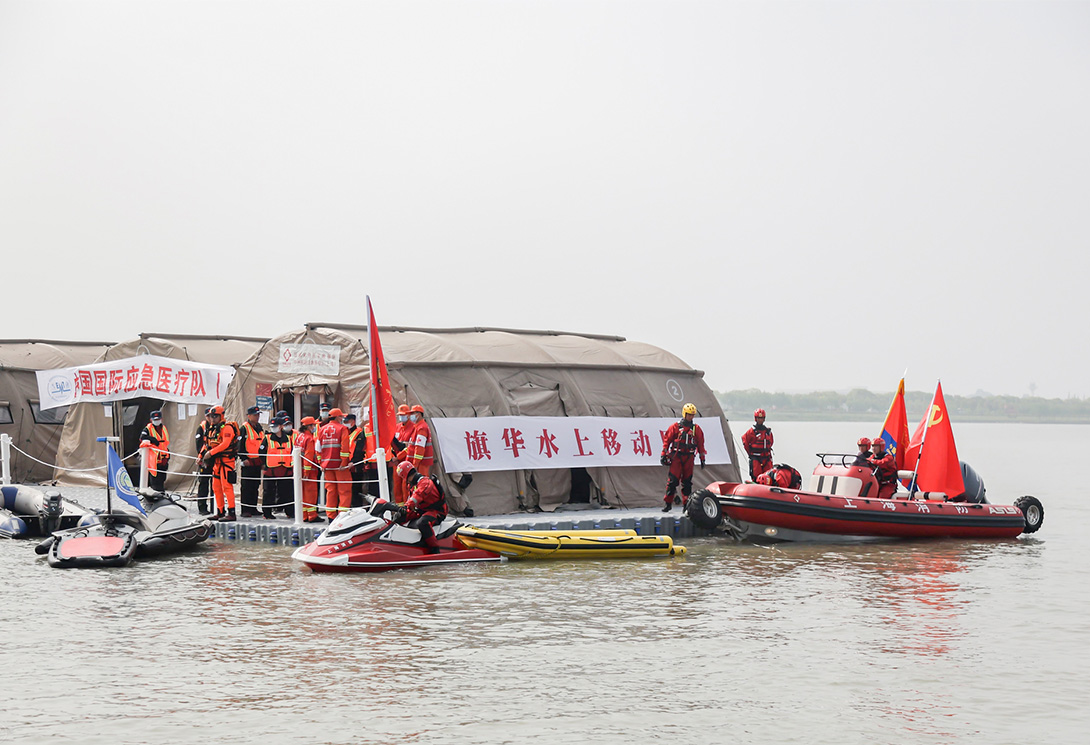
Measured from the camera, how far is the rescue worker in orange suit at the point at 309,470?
1814 cm

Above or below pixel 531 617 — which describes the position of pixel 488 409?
above

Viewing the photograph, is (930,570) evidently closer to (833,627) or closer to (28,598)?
(833,627)

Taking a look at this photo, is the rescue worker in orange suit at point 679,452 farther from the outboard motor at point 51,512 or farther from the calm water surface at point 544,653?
the outboard motor at point 51,512

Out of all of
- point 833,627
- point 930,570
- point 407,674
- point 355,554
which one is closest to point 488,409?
point 355,554

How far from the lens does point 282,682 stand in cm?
950

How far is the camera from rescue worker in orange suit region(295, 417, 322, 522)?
18.1m

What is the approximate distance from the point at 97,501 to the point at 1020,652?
16.0 meters

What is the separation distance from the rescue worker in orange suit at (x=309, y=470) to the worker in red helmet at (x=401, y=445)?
48.6 inches

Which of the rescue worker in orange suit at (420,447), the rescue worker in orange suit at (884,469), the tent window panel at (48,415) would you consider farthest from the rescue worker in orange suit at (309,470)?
the tent window panel at (48,415)

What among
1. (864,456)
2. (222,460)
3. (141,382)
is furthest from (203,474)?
(864,456)

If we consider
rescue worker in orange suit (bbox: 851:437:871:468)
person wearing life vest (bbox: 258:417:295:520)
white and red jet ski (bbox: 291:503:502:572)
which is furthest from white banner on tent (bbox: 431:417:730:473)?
rescue worker in orange suit (bbox: 851:437:871:468)

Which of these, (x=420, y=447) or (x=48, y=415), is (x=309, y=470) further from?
(x=48, y=415)

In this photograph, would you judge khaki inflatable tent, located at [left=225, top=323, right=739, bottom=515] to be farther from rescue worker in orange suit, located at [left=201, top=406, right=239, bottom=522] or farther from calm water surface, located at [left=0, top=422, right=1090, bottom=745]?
calm water surface, located at [left=0, top=422, right=1090, bottom=745]

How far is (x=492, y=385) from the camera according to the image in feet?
66.2
